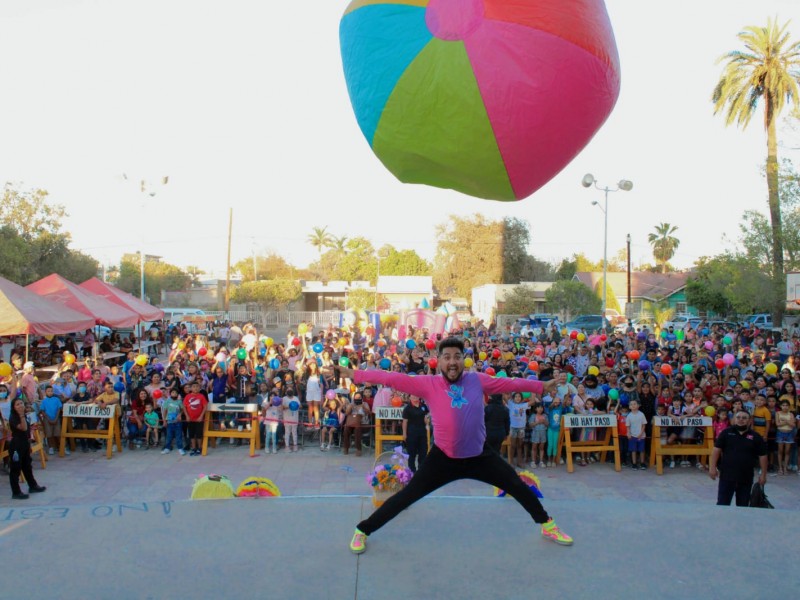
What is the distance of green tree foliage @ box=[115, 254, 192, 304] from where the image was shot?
55000mm

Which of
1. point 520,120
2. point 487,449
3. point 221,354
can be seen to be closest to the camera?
point 520,120

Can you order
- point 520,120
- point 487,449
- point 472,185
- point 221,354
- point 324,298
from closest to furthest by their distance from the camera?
point 520,120, point 472,185, point 487,449, point 221,354, point 324,298

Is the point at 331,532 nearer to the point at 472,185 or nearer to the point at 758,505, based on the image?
the point at 472,185

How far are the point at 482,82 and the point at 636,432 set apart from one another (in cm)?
736

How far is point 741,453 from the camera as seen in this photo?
18.3 feet

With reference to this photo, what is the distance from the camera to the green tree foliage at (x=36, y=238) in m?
24.3

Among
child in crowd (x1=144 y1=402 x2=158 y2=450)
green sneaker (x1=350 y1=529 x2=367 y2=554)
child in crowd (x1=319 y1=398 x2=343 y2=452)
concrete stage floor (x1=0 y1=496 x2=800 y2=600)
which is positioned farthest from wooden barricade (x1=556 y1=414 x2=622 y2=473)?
child in crowd (x1=144 y1=402 x2=158 y2=450)

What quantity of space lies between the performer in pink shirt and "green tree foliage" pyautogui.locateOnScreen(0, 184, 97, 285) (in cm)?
2399

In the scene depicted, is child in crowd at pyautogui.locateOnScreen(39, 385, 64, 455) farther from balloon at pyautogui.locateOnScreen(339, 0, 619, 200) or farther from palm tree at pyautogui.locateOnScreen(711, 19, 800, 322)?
palm tree at pyautogui.locateOnScreen(711, 19, 800, 322)

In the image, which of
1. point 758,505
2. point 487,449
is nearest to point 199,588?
point 487,449

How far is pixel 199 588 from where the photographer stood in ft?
11.5

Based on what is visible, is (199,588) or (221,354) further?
(221,354)

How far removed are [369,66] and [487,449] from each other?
2512 millimetres

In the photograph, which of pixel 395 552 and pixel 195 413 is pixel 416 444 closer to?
Answer: pixel 195 413
